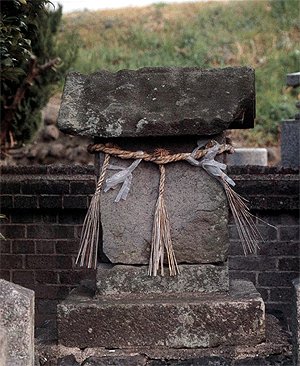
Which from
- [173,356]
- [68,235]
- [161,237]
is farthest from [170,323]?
[68,235]

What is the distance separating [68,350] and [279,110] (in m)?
15.6

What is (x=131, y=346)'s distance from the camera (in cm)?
398

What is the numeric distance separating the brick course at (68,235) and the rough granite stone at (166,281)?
118 inches

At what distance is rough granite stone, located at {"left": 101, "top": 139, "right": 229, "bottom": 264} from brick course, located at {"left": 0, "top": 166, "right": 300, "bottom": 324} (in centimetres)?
298

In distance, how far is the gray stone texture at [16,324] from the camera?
3389 mm

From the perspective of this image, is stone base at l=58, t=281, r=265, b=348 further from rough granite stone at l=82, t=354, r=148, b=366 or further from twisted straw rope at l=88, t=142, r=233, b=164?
twisted straw rope at l=88, t=142, r=233, b=164

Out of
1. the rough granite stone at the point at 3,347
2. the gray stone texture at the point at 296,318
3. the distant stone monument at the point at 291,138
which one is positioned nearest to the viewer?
the rough granite stone at the point at 3,347

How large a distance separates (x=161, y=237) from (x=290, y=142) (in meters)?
6.27

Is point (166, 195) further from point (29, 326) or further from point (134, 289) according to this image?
point (29, 326)

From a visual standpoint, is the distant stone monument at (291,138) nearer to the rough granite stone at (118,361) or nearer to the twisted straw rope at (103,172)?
the twisted straw rope at (103,172)

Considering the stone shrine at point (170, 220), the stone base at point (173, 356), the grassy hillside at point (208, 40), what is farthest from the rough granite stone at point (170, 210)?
the grassy hillside at point (208, 40)

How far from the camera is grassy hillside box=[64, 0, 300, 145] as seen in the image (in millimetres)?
20625

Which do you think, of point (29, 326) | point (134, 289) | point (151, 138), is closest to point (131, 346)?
point (134, 289)

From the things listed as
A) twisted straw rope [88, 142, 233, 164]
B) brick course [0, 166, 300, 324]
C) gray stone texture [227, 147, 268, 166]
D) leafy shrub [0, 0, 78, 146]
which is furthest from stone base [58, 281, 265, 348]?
gray stone texture [227, 147, 268, 166]
